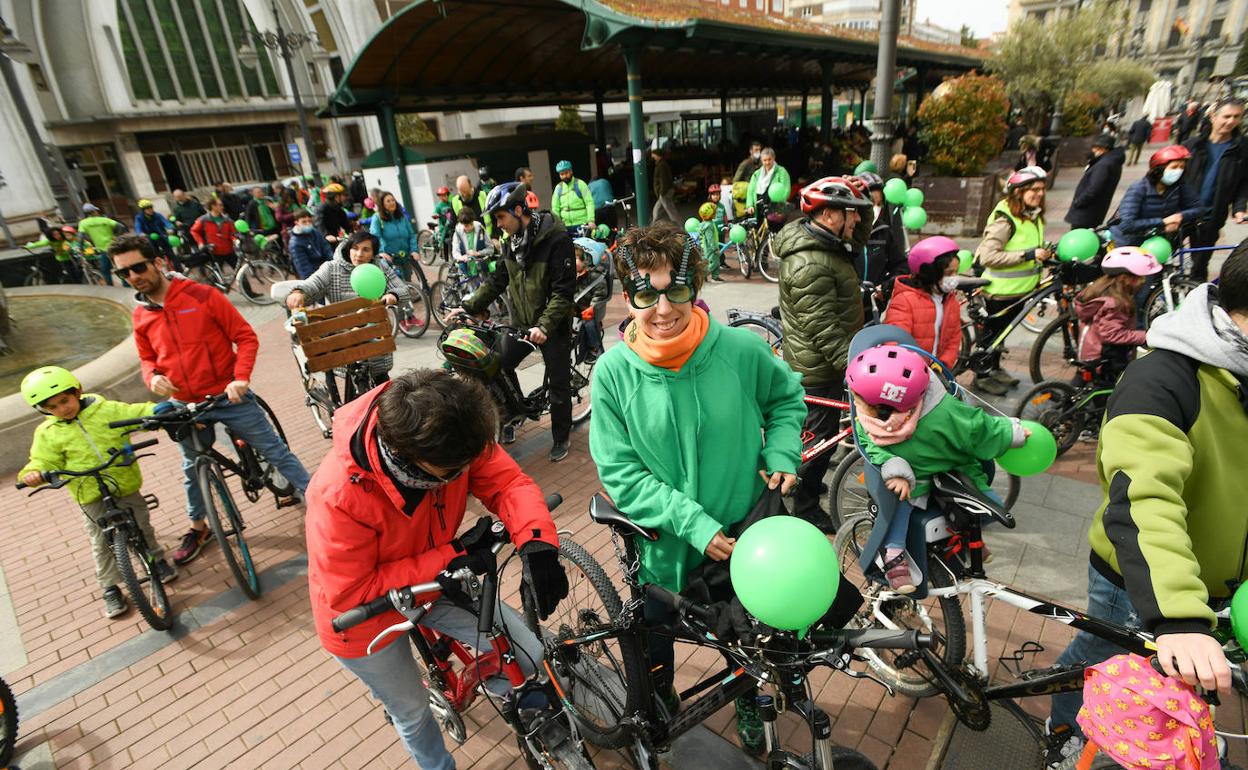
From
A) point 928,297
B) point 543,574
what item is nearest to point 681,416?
point 543,574

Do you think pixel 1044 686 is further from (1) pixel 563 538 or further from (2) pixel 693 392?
(1) pixel 563 538

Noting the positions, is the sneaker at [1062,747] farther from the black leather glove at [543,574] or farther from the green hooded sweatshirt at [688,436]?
the black leather glove at [543,574]

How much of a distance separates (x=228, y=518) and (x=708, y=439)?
3.68m

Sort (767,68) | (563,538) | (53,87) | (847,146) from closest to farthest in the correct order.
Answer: (563,538)
(847,146)
(767,68)
(53,87)

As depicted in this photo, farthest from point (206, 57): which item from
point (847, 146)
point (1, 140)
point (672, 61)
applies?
point (847, 146)

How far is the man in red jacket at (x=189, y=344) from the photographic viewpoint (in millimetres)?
3810

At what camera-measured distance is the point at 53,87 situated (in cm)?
2877

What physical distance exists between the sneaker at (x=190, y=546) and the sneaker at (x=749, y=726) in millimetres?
4138

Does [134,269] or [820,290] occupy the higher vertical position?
[134,269]

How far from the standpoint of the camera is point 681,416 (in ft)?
7.29

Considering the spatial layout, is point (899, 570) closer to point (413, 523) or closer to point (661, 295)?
point (661, 295)

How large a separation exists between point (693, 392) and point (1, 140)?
37068 millimetres

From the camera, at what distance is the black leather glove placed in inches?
84.6

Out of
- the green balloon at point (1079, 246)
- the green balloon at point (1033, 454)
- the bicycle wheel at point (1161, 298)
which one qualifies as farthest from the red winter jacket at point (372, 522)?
the bicycle wheel at point (1161, 298)
